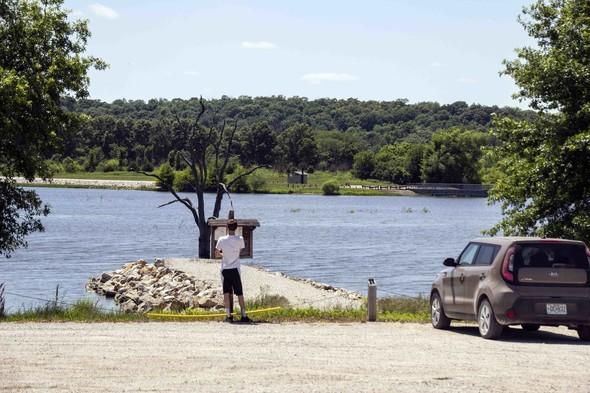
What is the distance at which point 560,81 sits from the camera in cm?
2953

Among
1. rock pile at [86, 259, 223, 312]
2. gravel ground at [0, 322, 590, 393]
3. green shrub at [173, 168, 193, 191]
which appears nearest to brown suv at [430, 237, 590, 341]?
gravel ground at [0, 322, 590, 393]

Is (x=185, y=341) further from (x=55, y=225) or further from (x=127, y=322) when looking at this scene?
(x=55, y=225)

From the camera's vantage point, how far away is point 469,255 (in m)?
19.0

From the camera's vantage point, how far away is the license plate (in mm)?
17141

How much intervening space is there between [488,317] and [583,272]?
1.84m

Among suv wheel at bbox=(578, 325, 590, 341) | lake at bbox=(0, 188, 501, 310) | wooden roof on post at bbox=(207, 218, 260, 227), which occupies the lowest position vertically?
lake at bbox=(0, 188, 501, 310)

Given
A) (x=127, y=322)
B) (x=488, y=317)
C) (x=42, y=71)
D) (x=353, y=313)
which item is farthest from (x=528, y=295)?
(x=42, y=71)

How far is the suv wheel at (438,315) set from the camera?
19.6 meters

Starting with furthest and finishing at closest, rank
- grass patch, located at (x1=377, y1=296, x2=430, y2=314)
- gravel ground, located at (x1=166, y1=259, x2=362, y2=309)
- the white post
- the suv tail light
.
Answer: gravel ground, located at (x1=166, y1=259, x2=362, y2=309) → grass patch, located at (x1=377, y1=296, x2=430, y2=314) → the white post → the suv tail light

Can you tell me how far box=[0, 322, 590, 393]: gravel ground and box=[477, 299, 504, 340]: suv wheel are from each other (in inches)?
9.3

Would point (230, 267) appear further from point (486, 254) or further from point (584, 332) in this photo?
point (584, 332)

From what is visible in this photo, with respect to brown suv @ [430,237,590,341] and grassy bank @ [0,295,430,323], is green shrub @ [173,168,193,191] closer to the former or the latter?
grassy bank @ [0,295,430,323]

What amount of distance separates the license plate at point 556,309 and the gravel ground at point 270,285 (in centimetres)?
1476

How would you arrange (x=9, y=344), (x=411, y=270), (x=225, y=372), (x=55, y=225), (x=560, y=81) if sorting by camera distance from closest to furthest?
(x=225, y=372) → (x=9, y=344) → (x=560, y=81) → (x=411, y=270) → (x=55, y=225)
